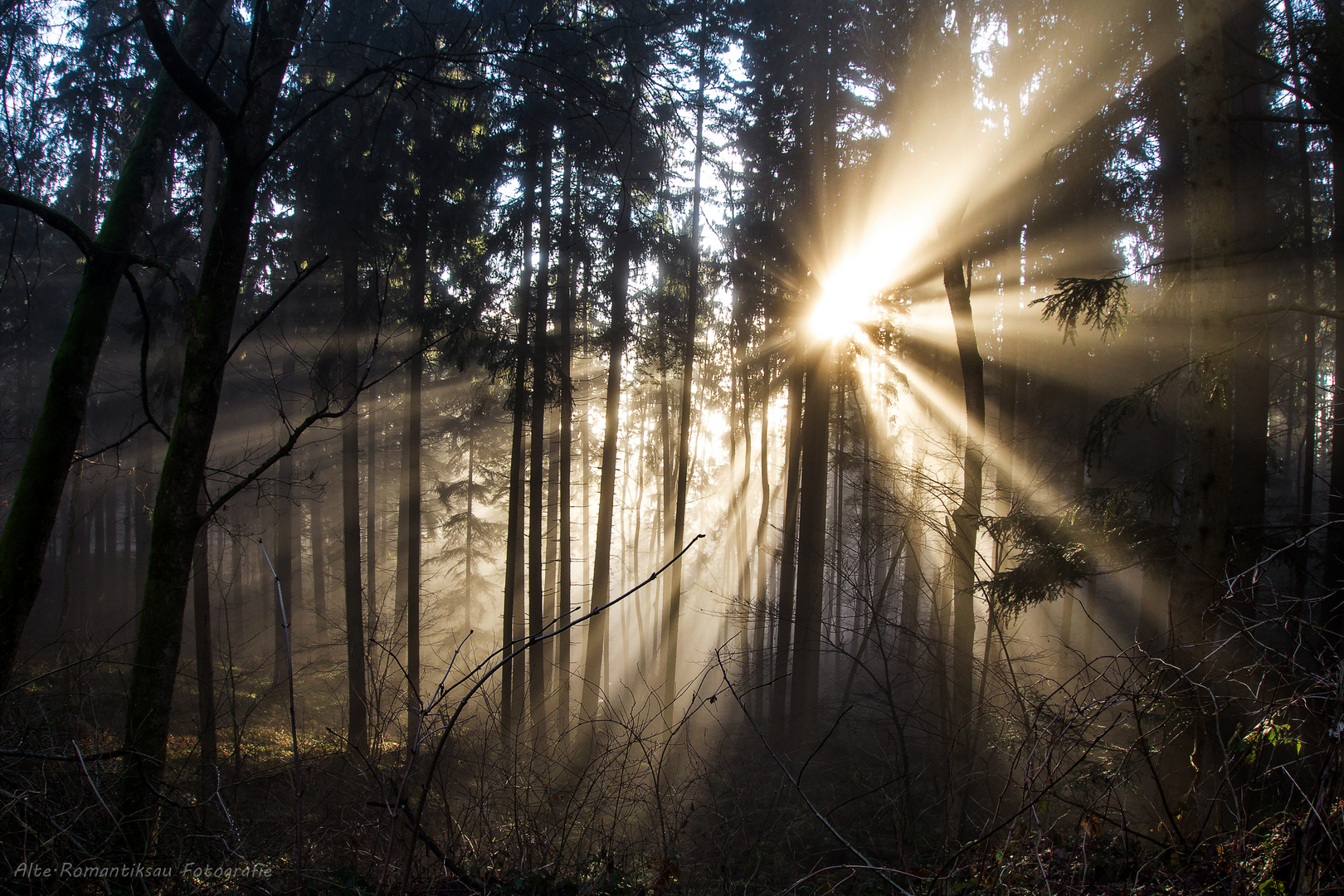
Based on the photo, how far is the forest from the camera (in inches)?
122

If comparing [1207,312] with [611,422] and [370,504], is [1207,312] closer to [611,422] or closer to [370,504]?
[611,422]

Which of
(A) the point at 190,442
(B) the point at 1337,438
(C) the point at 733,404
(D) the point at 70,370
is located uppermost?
(C) the point at 733,404

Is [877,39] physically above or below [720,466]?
above

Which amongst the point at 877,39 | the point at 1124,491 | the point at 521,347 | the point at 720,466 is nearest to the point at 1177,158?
the point at 877,39

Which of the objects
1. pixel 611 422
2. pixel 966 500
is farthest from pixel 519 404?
pixel 966 500

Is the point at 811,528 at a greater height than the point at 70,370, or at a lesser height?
lesser

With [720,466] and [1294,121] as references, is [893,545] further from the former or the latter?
[720,466]

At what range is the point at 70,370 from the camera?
3699mm

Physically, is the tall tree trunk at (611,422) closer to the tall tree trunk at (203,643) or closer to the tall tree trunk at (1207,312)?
the tall tree trunk at (203,643)

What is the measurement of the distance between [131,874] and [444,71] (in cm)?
667

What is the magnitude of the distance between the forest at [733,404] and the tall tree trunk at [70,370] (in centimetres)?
3

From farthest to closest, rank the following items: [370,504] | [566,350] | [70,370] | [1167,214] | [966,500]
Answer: [370,504], [566,350], [1167,214], [966,500], [70,370]

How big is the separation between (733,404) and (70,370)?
57.3 feet

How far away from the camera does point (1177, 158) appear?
7703 millimetres
